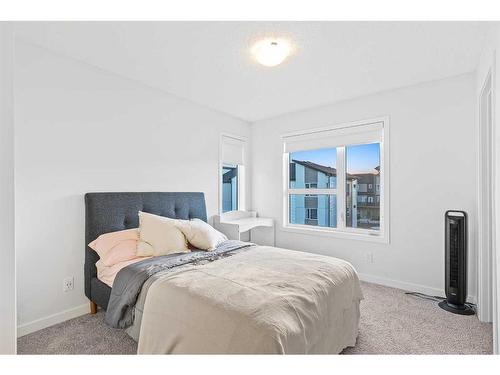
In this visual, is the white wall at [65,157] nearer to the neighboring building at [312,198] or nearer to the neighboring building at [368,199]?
the neighboring building at [312,198]

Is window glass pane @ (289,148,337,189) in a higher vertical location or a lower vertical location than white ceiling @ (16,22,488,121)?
lower

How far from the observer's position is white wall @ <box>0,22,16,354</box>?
41.2 inches

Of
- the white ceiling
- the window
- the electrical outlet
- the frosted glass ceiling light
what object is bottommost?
the electrical outlet

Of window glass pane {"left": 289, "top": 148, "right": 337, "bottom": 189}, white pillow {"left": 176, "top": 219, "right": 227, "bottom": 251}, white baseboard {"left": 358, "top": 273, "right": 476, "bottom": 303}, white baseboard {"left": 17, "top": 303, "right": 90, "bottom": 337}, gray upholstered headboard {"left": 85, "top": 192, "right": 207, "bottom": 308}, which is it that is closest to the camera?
white baseboard {"left": 17, "top": 303, "right": 90, "bottom": 337}

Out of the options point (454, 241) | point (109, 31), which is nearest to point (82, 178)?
point (109, 31)

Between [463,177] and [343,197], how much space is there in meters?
1.31

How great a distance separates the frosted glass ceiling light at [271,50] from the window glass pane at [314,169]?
185cm

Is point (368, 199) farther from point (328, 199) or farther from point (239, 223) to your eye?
point (239, 223)

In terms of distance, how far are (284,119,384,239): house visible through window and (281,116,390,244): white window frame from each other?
1 cm

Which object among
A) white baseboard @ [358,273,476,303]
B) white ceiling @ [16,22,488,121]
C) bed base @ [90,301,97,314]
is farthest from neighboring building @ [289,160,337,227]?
bed base @ [90,301,97,314]

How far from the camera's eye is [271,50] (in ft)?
6.82

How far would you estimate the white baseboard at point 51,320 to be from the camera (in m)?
2.00

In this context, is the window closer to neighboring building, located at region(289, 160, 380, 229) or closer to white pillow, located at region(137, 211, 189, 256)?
neighboring building, located at region(289, 160, 380, 229)

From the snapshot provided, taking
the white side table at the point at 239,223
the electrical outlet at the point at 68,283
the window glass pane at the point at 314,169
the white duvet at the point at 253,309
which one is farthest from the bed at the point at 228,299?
the window glass pane at the point at 314,169
